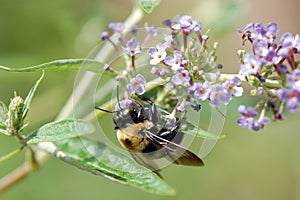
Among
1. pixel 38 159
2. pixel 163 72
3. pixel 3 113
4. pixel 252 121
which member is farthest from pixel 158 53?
pixel 38 159

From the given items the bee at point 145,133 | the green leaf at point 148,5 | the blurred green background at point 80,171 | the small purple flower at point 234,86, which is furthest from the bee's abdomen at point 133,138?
the blurred green background at point 80,171

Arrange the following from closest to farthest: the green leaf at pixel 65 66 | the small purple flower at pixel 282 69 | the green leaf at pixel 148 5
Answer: the small purple flower at pixel 282 69, the green leaf at pixel 65 66, the green leaf at pixel 148 5

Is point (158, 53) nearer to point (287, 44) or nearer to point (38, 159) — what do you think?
point (287, 44)

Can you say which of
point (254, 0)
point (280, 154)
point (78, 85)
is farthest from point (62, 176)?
point (254, 0)

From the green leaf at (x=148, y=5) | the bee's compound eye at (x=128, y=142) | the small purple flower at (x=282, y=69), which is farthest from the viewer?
the green leaf at (x=148, y=5)

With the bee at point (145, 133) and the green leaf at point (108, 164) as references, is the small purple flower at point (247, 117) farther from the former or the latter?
the green leaf at point (108, 164)

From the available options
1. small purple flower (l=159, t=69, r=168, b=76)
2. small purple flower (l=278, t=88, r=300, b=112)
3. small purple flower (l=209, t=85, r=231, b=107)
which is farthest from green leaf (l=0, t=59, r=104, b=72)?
small purple flower (l=278, t=88, r=300, b=112)

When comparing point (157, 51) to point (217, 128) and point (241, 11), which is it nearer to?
point (217, 128)
